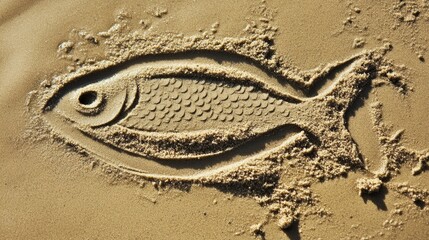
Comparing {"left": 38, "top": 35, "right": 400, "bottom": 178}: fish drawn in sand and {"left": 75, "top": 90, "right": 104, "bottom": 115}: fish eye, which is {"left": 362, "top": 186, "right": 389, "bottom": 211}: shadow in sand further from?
{"left": 75, "top": 90, "right": 104, "bottom": 115}: fish eye

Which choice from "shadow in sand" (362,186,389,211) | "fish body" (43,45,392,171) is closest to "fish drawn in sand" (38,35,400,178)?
"fish body" (43,45,392,171)

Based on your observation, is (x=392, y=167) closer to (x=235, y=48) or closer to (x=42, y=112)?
(x=235, y=48)

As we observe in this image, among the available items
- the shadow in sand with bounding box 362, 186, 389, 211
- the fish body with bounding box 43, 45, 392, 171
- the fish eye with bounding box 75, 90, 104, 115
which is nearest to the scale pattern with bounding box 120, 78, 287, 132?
the fish body with bounding box 43, 45, 392, 171

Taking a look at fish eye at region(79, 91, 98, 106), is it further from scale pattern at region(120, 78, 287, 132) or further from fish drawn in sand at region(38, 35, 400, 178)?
scale pattern at region(120, 78, 287, 132)

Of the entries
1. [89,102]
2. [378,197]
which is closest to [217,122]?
[89,102]

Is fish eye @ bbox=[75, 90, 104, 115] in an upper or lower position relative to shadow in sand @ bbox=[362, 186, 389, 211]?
upper

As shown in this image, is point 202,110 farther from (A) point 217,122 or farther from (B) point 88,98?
(B) point 88,98

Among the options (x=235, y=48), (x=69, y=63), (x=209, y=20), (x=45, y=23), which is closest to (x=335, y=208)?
(x=235, y=48)

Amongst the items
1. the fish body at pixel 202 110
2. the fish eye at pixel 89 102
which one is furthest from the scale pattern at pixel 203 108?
the fish eye at pixel 89 102
